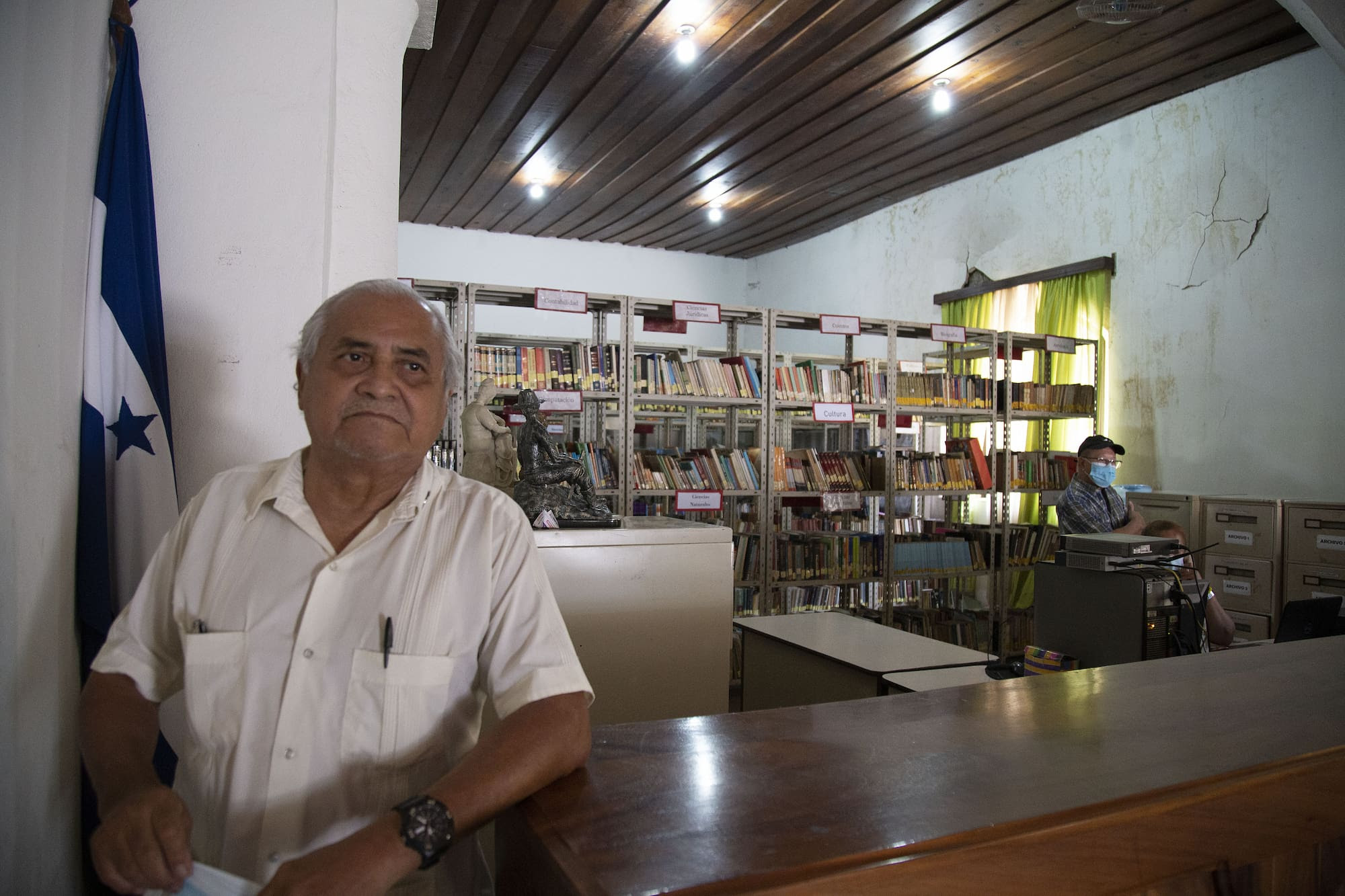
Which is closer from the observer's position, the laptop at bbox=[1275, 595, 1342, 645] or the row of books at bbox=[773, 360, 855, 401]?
the laptop at bbox=[1275, 595, 1342, 645]

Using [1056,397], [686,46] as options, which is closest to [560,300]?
[686,46]


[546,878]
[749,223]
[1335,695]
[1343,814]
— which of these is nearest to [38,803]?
[546,878]

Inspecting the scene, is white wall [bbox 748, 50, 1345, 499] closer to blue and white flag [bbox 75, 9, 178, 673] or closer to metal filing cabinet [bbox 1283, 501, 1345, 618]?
metal filing cabinet [bbox 1283, 501, 1345, 618]

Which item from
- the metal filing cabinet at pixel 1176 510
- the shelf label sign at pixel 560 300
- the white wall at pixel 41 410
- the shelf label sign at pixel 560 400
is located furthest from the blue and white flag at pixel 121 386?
the metal filing cabinet at pixel 1176 510

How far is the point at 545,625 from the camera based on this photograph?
1102 millimetres

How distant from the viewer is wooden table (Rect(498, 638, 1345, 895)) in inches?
26.0

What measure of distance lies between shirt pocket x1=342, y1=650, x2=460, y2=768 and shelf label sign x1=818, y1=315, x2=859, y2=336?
14.6ft

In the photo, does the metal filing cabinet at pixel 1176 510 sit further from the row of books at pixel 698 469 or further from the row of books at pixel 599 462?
the row of books at pixel 599 462

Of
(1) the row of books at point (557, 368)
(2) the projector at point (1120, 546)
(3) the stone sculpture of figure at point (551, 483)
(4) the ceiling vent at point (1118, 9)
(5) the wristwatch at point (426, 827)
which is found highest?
(4) the ceiling vent at point (1118, 9)

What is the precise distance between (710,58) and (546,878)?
5528 mm

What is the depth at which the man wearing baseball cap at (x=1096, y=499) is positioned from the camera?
446cm

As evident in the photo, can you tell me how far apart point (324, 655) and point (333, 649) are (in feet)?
0.04

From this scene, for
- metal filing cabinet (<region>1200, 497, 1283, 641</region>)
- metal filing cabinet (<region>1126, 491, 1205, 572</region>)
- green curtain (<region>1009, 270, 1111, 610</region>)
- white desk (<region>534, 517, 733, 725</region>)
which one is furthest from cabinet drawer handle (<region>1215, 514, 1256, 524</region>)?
white desk (<region>534, 517, 733, 725</region>)

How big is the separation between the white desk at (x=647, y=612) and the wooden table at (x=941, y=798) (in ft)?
4.62
